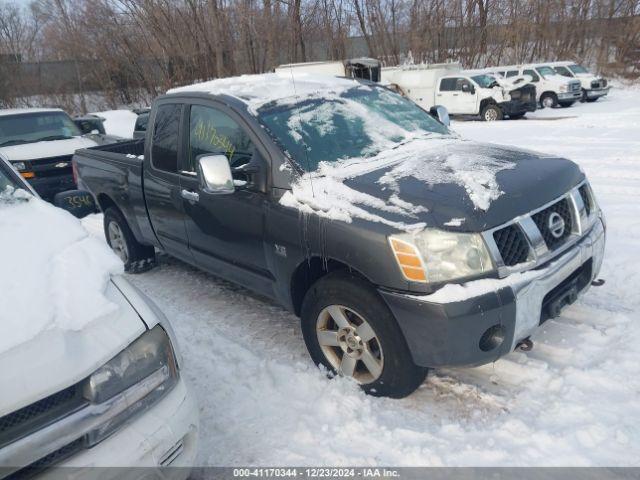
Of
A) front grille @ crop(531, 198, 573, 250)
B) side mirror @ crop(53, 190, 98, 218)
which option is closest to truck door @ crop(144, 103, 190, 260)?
side mirror @ crop(53, 190, 98, 218)

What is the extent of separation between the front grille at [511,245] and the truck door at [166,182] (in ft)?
8.51

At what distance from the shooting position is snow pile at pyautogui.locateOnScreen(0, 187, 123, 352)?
2.05 meters

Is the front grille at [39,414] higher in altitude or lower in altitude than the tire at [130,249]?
higher

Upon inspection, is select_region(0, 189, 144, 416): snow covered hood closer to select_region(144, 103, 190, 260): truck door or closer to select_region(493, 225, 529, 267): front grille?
select_region(144, 103, 190, 260): truck door

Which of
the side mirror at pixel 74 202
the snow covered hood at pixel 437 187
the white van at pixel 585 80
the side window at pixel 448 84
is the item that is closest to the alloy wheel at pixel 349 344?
the snow covered hood at pixel 437 187

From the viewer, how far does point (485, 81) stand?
18453mm

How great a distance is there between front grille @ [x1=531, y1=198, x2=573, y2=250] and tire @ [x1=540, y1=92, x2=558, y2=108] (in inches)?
739

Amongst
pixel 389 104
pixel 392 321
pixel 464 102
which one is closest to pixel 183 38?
pixel 464 102

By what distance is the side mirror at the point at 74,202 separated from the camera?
11.4 ft

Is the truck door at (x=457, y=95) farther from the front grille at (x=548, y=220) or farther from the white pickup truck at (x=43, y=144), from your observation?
the front grille at (x=548, y=220)

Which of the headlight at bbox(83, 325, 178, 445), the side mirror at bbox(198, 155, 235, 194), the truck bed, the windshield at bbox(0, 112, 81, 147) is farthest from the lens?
the windshield at bbox(0, 112, 81, 147)

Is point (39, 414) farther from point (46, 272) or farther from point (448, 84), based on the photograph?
point (448, 84)

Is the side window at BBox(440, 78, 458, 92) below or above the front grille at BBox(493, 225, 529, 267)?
below

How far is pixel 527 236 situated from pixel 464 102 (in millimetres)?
17128
